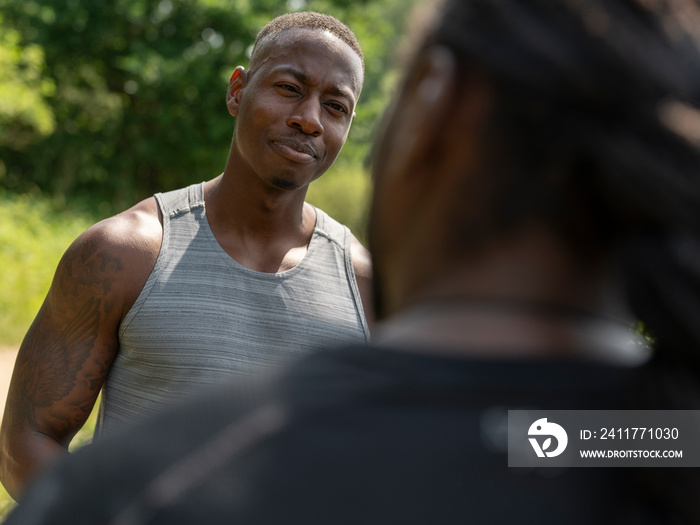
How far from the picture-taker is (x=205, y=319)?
227 centimetres

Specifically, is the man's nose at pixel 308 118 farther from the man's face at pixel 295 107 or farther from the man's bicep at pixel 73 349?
the man's bicep at pixel 73 349

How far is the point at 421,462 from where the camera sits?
2.60 ft

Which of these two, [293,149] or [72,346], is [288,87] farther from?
[72,346]

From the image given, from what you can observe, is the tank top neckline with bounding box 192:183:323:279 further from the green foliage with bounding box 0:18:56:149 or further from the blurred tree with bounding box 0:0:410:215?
the blurred tree with bounding box 0:0:410:215

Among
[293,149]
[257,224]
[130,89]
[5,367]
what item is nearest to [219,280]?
[257,224]

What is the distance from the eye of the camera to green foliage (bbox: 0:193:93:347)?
848 cm

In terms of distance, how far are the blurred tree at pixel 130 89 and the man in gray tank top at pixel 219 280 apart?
12035 millimetres

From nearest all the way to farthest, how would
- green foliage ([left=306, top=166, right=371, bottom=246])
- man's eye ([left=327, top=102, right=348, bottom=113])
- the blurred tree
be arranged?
man's eye ([left=327, top=102, right=348, bottom=113]), the blurred tree, green foliage ([left=306, top=166, right=371, bottom=246])

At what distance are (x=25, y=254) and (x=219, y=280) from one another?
8569mm

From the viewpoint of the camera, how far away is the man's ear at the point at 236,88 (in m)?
2.79

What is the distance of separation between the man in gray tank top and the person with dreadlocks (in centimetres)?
146

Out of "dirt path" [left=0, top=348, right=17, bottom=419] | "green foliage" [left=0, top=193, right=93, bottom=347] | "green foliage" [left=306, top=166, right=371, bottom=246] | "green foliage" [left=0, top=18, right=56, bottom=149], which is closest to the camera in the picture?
"dirt path" [left=0, top=348, right=17, bottom=419]

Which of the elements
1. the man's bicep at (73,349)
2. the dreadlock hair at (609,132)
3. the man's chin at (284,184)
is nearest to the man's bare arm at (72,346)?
the man's bicep at (73,349)

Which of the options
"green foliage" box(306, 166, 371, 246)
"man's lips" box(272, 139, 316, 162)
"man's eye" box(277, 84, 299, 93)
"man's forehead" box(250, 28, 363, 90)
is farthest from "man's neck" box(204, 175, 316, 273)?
"green foliage" box(306, 166, 371, 246)
